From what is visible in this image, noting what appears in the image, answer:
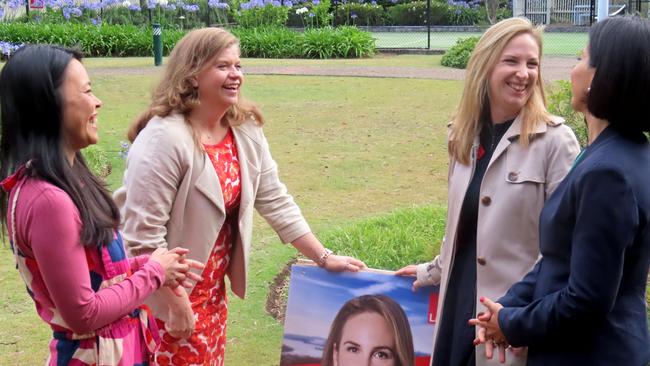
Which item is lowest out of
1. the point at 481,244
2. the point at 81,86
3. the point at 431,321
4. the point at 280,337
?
the point at 280,337

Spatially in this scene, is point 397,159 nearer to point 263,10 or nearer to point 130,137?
point 130,137

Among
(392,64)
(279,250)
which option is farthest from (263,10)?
(279,250)

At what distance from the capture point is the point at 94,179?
2.78 meters

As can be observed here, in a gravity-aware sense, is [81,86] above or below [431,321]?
above

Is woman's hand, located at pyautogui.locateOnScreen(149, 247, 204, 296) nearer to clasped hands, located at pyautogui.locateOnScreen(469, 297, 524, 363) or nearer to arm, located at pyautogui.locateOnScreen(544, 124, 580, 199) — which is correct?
clasped hands, located at pyautogui.locateOnScreen(469, 297, 524, 363)

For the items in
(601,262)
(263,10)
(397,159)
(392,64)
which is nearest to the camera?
(601,262)

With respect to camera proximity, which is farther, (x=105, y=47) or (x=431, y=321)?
(x=105, y=47)

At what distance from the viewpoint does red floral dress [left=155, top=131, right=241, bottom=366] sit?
344cm

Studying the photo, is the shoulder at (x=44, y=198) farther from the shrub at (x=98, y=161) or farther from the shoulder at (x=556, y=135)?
the shrub at (x=98, y=161)

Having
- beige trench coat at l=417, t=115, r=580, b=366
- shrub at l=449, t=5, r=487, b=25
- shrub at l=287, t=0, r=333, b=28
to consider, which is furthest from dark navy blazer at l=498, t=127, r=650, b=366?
shrub at l=449, t=5, r=487, b=25

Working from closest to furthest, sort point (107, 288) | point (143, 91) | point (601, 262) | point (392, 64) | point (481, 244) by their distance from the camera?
point (601, 262), point (107, 288), point (481, 244), point (143, 91), point (392, 64)

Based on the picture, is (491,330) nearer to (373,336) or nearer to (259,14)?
(373,336)

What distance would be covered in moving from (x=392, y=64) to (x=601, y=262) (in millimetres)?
17955

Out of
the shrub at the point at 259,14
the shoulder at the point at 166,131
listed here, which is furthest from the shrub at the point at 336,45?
the shoulder at the point at 166,131
